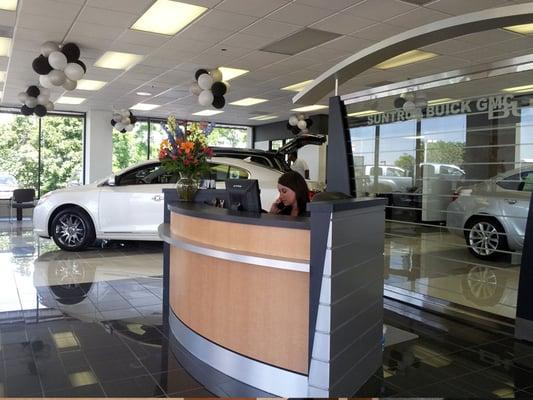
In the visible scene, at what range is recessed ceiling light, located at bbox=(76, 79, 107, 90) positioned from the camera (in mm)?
10578

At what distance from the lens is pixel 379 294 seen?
3.03 m

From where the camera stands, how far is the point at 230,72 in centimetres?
927

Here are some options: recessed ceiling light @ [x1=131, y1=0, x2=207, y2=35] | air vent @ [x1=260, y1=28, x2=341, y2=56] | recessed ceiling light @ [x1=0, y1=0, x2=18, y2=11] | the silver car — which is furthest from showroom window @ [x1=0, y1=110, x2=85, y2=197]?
the silver car

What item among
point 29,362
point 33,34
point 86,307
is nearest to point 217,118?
point 33,34

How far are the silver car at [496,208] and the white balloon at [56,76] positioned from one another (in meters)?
5.88

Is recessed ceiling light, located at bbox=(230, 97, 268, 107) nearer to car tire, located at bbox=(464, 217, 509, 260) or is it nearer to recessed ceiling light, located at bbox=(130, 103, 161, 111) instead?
recessed ceiling light, located at bbox=(130, 103, 161, 111)

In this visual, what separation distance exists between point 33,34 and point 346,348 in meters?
6.59

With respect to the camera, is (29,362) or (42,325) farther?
(42,325)

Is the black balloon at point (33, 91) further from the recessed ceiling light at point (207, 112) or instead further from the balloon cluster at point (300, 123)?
the balloon cluster at point (300, 123)

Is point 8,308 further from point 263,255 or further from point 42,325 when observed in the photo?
point 263,255

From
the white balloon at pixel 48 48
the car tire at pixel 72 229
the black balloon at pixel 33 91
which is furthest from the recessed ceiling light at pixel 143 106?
the car tire at pixel 72 229

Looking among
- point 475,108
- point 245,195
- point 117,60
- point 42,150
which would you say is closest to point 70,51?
point 117,60

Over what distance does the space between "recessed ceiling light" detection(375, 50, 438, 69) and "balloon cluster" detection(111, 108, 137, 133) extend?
7861 millimetres

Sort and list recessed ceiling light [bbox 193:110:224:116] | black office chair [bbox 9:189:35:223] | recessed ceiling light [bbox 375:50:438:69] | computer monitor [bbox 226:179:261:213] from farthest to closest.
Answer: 1. recessed ceiling light [bbox 193:110:224:116]
2. black office chair [bbox 9:189:35:223]
3. recessed ceiling light [bbox 375:50:438:69]
4. computer monitor [bbox 226:179:261:213]
